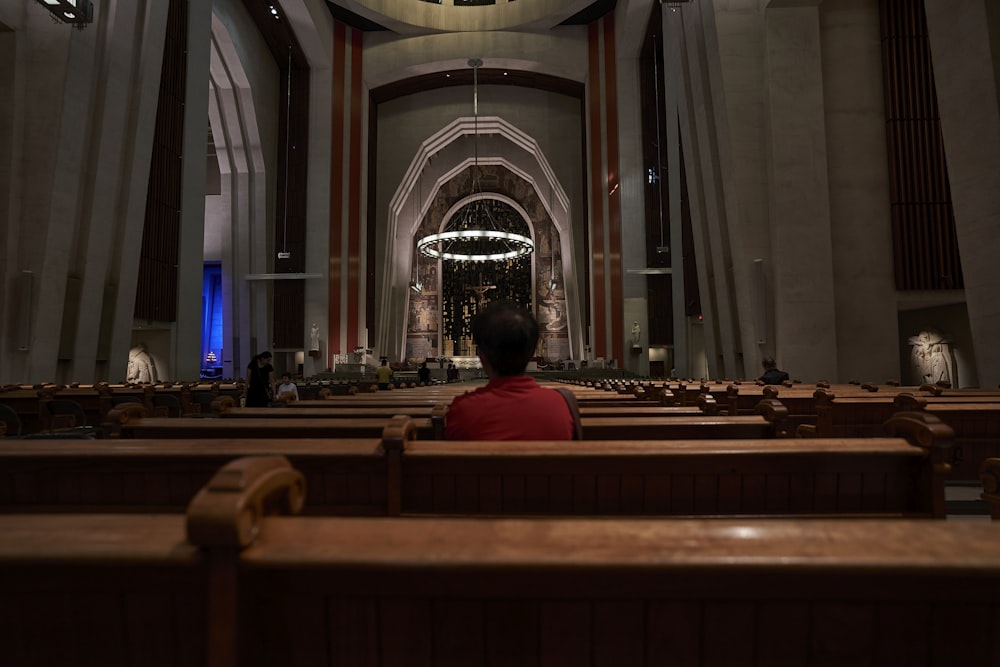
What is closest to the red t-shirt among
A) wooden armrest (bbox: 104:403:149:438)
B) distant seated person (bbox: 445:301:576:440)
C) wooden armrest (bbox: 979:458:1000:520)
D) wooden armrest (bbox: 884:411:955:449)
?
distant seated person (bbox: 445:301:576:440)

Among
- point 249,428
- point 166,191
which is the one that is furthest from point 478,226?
point 249,428

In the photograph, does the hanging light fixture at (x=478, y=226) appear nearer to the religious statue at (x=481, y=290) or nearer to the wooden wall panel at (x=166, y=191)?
the religious statue at (x=481, y=290)

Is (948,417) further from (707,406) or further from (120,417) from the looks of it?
(120,417)

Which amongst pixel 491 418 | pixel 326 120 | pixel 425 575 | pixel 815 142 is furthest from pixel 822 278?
pixel 326 120

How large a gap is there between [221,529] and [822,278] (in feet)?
31.8

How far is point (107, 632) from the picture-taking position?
844 mm

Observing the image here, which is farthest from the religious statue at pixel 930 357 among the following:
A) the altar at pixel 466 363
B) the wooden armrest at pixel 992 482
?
the altar at pixel 466 363

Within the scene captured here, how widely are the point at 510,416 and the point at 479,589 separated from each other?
115 cm

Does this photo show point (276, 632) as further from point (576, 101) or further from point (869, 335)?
point (576, 101)

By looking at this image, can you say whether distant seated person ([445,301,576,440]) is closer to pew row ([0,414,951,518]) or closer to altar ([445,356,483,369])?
pew row ([0,414,951,518])

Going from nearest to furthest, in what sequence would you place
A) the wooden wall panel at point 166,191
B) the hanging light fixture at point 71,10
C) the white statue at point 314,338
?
1. the hanging light fixture at point 71,10
2. the wooden wall panel at point 166,191
3. the white statue at point 314,338

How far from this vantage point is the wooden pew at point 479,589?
2.33 ft

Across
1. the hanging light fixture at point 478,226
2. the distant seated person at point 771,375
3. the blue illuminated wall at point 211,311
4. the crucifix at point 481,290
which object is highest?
the hanging light fixture at point 478,226

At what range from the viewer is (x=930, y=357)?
407 inches
